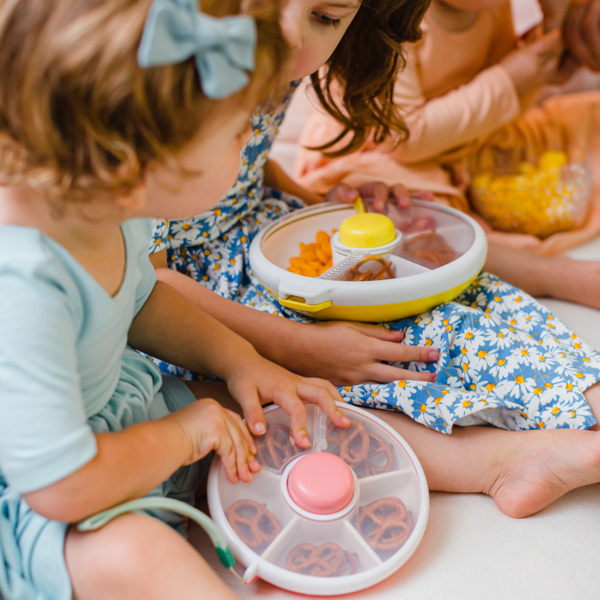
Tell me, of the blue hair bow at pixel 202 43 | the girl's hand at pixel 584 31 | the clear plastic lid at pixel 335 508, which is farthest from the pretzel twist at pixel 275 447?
the girl's hand at pixel 584 31

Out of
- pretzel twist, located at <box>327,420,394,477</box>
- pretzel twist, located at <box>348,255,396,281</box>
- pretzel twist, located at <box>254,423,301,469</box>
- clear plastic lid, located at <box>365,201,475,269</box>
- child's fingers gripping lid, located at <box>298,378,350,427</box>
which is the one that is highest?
pretzel twist, located at <box>348,255,396,281</box>

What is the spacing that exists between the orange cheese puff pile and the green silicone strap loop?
36cm

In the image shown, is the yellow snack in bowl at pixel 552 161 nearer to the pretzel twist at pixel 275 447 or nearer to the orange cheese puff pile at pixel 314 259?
the orange cheese puff pile at pixel 314 259

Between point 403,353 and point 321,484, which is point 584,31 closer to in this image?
point 403,353

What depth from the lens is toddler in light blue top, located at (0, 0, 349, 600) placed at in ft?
1.16

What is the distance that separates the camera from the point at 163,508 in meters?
0.48

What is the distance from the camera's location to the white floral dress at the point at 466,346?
0.63 meters

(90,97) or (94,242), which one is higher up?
(90,97)

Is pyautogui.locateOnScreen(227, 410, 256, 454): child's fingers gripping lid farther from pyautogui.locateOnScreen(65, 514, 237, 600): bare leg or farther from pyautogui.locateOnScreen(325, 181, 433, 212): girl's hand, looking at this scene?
pyautogui.locateOnScreen(325, 181, 433, 212): girl's hand

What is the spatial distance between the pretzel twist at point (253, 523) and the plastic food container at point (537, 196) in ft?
2.49

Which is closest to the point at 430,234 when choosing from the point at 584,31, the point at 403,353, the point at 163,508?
the point at 403,353

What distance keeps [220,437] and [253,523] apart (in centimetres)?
9

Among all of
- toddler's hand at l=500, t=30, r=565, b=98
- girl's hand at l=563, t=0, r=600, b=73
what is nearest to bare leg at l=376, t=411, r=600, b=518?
toddler's hand at l=500, t=30, r=565, b=98

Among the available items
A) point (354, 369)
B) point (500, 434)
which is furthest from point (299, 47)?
point (500, 434)
